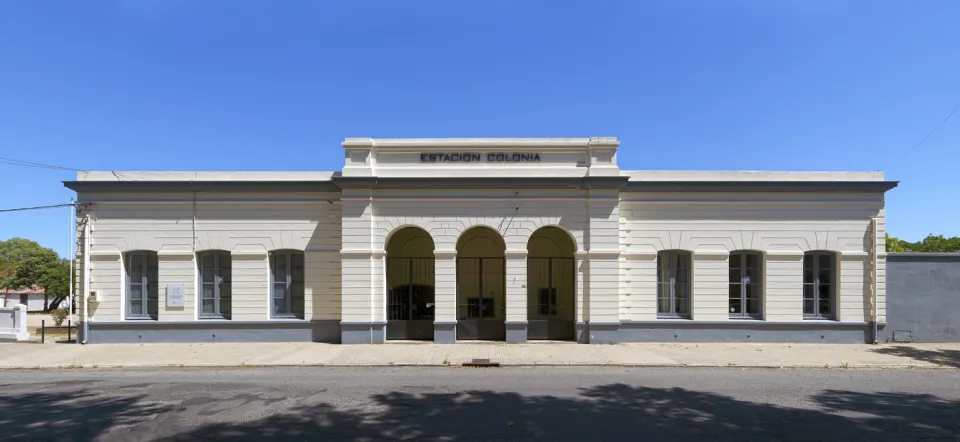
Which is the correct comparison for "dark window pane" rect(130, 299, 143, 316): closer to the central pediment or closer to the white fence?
the white fence

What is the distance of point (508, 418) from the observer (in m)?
7.40

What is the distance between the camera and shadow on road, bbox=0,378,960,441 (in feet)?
21.9

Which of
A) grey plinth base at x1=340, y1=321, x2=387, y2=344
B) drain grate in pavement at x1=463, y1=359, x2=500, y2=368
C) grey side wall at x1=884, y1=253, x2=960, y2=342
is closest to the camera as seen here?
drain grate in pavement at x1=463, y1=359, x2=500, y2=368

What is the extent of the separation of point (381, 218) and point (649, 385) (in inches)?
350

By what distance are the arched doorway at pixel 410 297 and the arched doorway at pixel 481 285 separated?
990 mm

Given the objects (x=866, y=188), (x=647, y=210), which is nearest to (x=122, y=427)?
(x=647, y=210)

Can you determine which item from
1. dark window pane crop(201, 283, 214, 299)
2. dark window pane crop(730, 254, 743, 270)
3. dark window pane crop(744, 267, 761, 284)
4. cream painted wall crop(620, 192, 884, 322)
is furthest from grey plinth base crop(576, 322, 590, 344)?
dark window pane crop(201, 283, 214, 299)

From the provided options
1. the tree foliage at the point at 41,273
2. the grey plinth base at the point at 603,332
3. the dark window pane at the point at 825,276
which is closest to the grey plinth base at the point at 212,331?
the grey plinth base at the point at 603,332

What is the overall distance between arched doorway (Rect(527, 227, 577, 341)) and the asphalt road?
432 cm

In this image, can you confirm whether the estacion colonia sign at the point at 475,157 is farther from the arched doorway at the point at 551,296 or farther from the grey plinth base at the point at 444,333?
the grey plinth base at the point at 444,333

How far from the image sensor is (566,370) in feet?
37.3

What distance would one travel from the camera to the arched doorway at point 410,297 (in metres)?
15.7

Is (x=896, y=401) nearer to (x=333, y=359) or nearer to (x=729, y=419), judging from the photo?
(x=729, y=419)

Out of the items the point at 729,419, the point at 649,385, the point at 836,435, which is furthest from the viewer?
the point at 649,385
